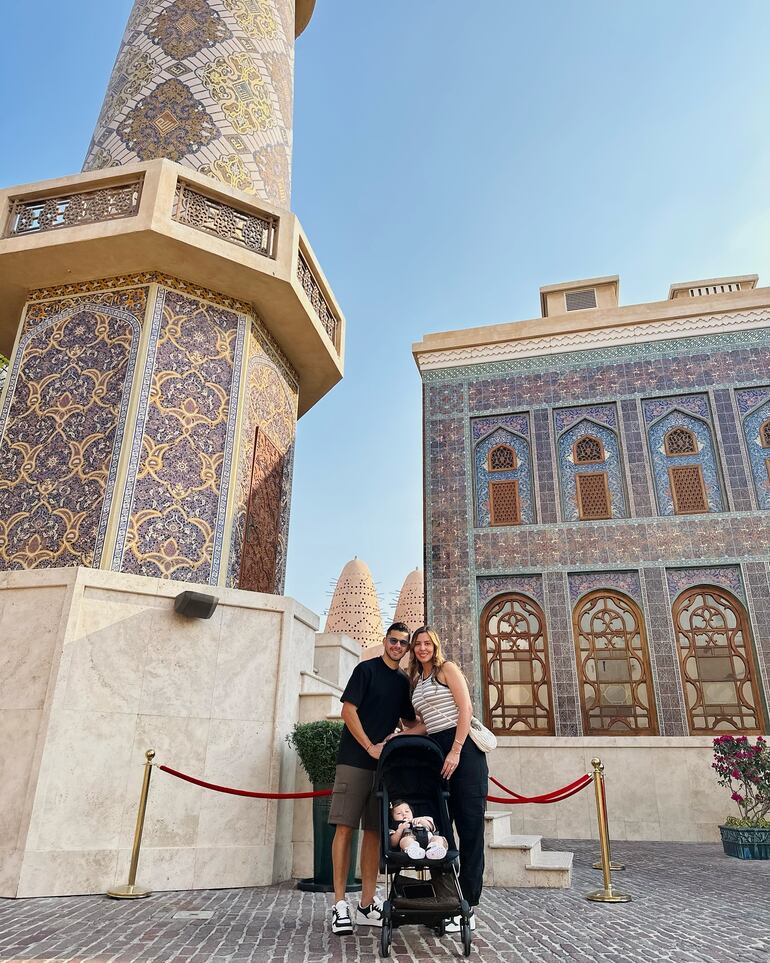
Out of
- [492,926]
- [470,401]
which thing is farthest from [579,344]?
[492,926]

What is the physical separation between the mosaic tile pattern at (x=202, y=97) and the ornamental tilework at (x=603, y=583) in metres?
6.59

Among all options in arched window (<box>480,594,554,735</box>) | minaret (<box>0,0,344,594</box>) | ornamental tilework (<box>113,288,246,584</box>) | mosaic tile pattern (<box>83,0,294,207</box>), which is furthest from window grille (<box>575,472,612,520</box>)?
ornamental tilework (<box>113,288,246,584</box>)

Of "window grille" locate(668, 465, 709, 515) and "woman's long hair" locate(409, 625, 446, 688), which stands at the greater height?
"window grille" locate(668, 465, 709, 515)

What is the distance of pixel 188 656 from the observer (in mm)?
5266

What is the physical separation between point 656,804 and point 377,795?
6.78 m

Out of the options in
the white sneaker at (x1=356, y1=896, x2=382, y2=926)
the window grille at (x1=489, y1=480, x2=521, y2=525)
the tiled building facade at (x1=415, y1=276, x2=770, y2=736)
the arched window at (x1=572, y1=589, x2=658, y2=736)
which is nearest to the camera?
the white sneaker at (x1=356, y1=896, x2=382, y2=926)

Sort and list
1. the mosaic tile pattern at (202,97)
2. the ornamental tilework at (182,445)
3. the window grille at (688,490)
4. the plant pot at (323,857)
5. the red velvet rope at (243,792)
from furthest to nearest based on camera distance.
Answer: the window grille at (688,490), the mosaic tile pattern at (202,97), the ornamental tilework at (182,445), the plant pot at (323,857), the red velvet rope at (243,792)

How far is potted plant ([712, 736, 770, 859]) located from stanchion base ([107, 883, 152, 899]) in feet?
18.6

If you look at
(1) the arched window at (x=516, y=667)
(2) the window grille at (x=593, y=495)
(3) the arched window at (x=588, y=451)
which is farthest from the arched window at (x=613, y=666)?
(3) the arched window at (x=588, y=451)

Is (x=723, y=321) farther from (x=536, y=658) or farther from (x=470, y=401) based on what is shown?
(x=536, y=658)

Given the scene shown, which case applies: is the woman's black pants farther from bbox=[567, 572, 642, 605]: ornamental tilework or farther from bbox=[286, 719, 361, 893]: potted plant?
bbox=[567, 572, 642, 605]: ornamental tilework

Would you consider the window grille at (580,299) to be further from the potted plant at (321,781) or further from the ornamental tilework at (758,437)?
the potted plant at (321,781)

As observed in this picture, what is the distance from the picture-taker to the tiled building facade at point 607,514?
9.96 meters

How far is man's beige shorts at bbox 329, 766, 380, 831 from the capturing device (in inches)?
142
